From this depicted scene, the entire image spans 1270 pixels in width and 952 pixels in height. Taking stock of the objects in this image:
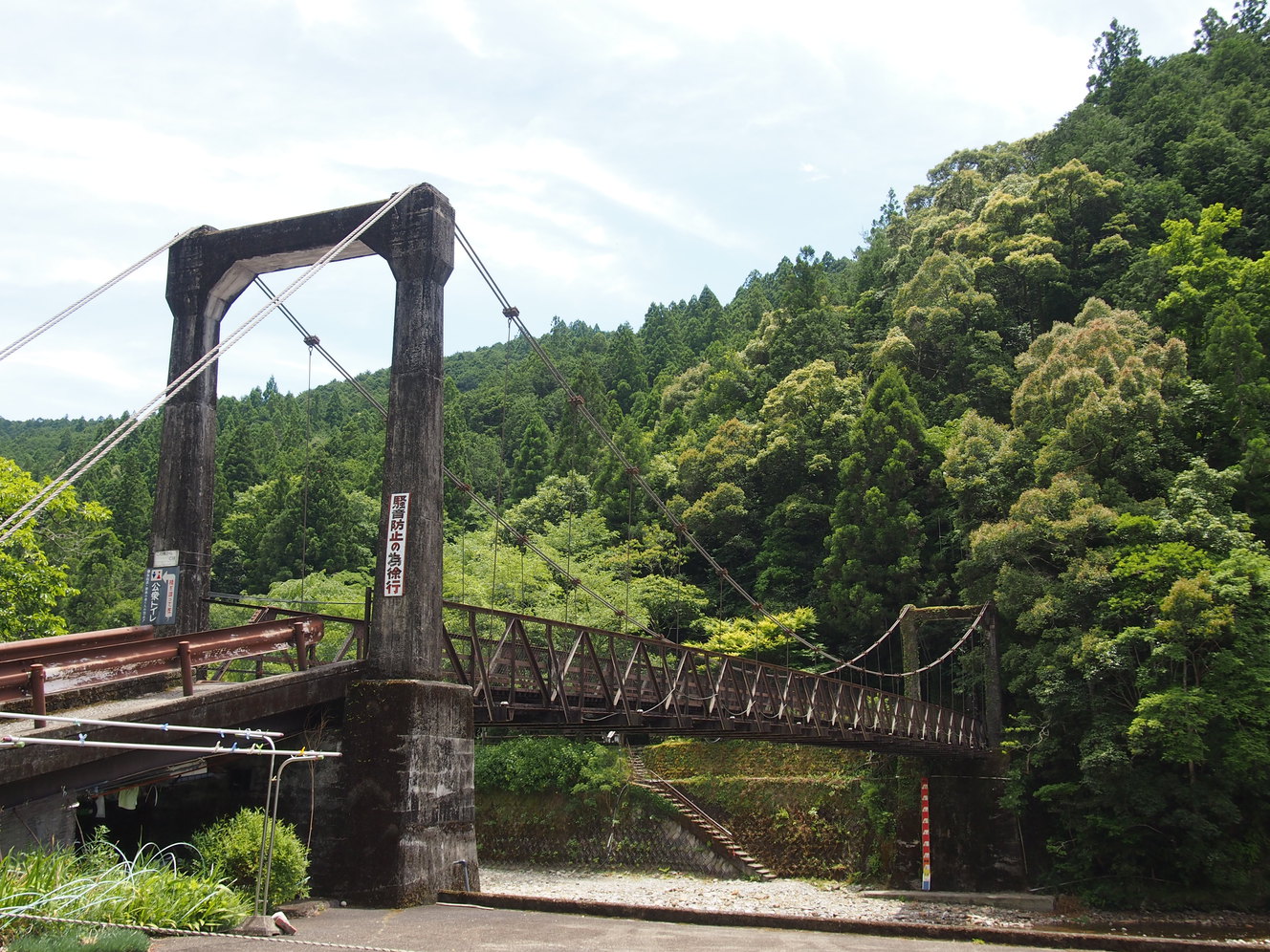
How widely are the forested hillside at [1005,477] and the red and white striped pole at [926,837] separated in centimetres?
204

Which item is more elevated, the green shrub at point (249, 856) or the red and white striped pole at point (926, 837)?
the green shrub at point (249, 856)

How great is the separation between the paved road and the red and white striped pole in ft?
57.2

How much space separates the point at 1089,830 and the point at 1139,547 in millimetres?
5931

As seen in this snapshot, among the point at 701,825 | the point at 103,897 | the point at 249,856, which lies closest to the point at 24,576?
the point at 249,856

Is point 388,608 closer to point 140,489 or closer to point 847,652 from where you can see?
point 847,652

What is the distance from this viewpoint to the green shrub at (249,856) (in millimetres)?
8516

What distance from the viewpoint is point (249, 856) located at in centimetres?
854

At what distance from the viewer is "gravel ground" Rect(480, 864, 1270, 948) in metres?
19.2

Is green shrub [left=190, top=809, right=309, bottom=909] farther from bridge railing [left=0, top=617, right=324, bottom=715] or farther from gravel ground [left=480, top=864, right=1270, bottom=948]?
gravel ground [left=480, top=864, right=1270, bottom=948]

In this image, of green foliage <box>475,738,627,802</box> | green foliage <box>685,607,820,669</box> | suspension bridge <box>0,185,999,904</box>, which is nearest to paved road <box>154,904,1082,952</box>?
suspension bridge <box>0,185,999,904</box>

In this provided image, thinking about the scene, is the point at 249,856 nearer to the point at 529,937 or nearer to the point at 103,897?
the point at 103,897

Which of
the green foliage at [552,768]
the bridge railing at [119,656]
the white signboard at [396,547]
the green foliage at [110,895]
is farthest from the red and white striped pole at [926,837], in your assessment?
the green foliage at [110,895]

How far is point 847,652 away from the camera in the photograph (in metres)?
33.2

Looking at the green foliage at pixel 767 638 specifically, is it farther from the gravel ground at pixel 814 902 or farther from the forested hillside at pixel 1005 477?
the gravel ground at pixel 814 902
